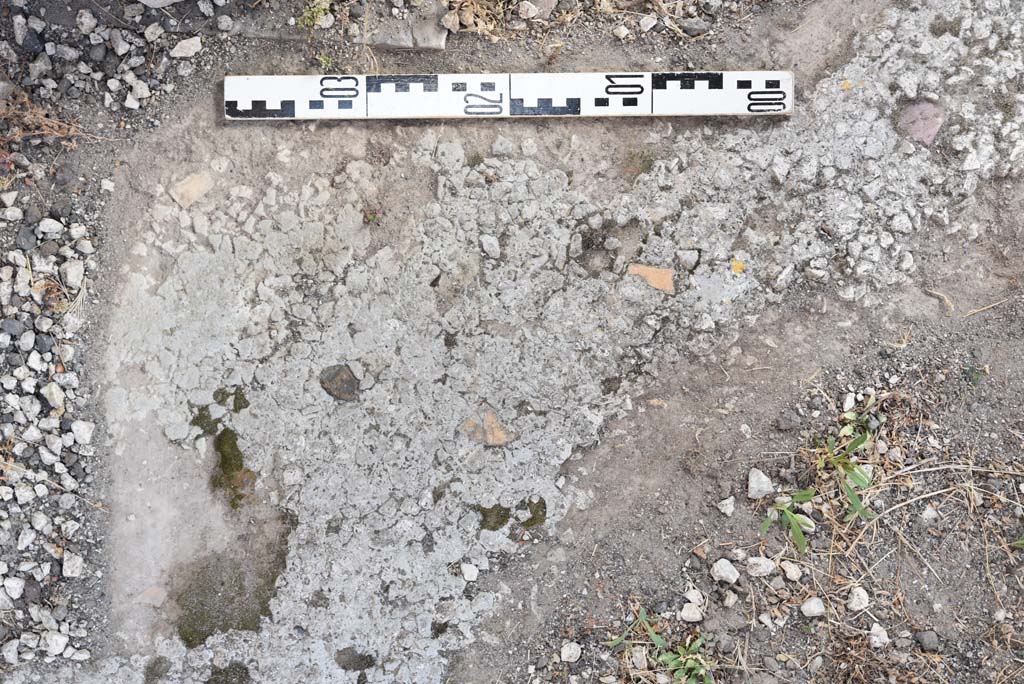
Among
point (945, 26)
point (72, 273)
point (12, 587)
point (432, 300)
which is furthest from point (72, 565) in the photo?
point (945, 26)

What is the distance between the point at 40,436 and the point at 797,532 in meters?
3.34

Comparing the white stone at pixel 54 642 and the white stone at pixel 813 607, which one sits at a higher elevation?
the white stone at pixel 813 607

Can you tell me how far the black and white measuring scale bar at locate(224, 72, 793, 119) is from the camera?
2975 millimetres

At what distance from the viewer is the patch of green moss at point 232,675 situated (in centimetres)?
296

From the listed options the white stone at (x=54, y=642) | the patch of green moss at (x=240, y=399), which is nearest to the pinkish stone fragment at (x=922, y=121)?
the patch of green moss at (x=240, y=399)

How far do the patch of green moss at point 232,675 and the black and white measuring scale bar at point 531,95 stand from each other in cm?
244

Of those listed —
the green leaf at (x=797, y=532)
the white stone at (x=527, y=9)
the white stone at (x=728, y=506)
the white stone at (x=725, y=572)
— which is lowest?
the white stone at (x=725, y=572)

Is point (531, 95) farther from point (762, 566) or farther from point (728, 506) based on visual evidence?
point (762, 566)

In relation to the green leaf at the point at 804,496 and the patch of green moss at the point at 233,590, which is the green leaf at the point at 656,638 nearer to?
the green leaf at the point at 804,496

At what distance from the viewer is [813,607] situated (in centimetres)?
295

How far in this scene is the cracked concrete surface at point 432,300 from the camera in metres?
2.96

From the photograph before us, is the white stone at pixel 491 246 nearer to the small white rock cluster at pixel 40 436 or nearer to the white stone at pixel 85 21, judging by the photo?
the small white rock cluster at pixel 40 436

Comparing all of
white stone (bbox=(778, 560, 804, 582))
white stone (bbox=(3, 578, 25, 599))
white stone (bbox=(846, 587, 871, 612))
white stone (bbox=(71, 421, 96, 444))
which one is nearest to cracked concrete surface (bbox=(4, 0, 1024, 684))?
white stone (bbox=(71, 421, 96, 444))

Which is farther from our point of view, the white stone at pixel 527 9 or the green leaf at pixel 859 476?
the white stone at pixel 527 9
